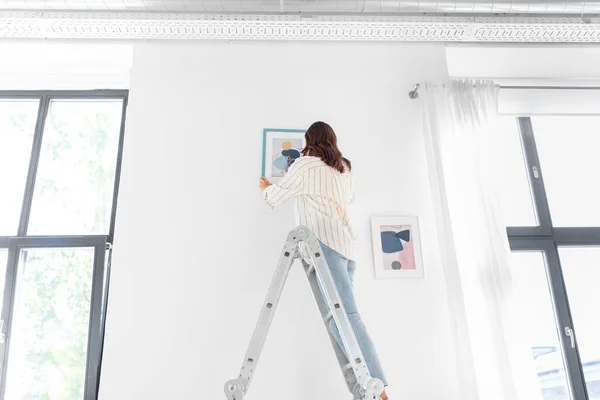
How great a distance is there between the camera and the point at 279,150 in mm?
2783

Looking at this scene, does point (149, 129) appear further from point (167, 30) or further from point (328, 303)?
point (328, 303)

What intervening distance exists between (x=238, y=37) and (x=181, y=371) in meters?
2.05

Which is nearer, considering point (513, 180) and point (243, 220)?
point (243, 220)

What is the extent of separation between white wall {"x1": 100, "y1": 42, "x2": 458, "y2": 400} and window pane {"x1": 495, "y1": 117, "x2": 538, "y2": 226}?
0.89 m

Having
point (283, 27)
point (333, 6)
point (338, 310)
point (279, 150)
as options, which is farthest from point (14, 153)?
point (338, 310)

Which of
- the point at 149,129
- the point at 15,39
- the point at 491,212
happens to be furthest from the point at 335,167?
the point at 15,39

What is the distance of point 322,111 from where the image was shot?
9.52 feet

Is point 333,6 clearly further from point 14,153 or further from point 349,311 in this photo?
point 14,153

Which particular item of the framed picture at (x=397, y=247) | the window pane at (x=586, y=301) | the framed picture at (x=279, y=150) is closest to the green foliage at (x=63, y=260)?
the framed picture at (x=279, y=150)

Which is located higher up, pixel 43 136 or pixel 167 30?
pixel 167 30

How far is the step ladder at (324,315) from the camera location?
1.77 m

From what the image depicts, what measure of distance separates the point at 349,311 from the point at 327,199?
57 cm

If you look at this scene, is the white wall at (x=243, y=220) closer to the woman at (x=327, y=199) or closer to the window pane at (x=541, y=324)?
the woman at (x=327, y=199)

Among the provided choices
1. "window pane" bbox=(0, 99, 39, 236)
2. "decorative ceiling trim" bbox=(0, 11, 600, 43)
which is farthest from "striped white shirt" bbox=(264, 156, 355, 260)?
"window pane" bbox=(0, 99, 39, 236)
